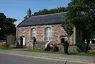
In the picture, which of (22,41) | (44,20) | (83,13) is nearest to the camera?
(83,13)

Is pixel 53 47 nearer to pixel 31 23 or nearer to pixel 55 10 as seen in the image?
pixel 31 23

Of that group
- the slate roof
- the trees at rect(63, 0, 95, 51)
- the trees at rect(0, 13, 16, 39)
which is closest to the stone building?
the slate roof

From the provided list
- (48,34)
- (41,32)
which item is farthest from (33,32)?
(48,34)

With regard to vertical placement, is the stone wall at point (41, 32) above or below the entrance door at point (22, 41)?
above

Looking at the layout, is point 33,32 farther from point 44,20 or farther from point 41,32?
point 44,20

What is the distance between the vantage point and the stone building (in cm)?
4334

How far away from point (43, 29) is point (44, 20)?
8.85 ft

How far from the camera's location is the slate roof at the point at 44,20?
4489cm

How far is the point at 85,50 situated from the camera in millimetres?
35344

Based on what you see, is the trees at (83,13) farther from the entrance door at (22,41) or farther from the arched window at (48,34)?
the entrance door at (22,41)

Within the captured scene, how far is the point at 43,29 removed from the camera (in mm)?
45875

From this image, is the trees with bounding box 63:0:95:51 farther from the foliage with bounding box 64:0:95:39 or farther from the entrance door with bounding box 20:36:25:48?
the entrance door with bounding box 20:36:25:48

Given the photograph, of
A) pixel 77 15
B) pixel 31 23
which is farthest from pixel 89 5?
pixel 31 23

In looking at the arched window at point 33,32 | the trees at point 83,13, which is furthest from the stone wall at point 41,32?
the trees at point 83,13
